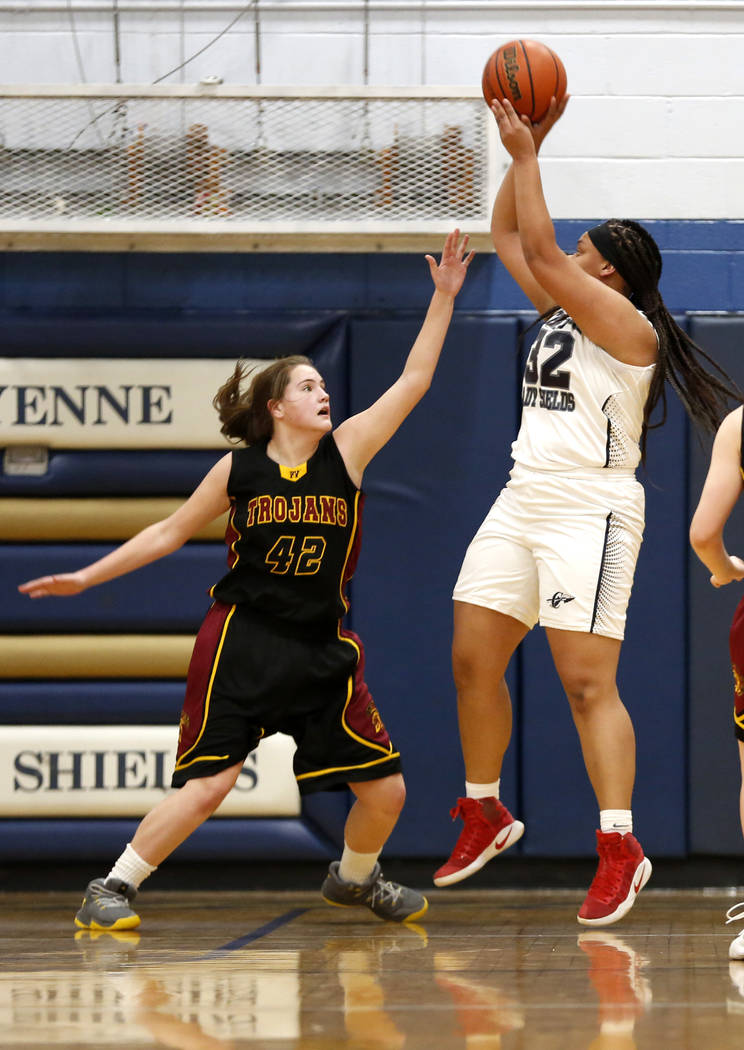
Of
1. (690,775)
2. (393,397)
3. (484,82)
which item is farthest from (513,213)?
(690,775)

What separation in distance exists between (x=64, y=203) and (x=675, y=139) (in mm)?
2007

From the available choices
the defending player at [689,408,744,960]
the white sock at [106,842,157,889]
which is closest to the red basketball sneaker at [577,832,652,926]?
the defending player at [689,408,744,960]

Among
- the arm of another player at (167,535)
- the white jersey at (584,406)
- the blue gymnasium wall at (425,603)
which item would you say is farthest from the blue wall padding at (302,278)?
the arm of another player at (167,535)

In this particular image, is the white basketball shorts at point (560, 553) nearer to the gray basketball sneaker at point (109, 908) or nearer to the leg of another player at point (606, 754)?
the leg of another player at point (606, 754)

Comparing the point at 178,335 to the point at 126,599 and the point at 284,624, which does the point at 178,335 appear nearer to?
the point at 126,599

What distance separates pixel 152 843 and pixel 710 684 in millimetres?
1889

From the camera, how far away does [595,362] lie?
3.17m

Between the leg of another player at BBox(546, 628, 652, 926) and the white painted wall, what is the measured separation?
1759 millimetres

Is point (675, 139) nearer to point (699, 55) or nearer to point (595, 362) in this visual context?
point (699, 55)

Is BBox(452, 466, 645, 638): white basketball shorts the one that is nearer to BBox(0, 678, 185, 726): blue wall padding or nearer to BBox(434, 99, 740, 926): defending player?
BBox(434, 99, 740, 926): defending player

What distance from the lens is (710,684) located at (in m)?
4.02

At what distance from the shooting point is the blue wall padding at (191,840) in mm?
3967

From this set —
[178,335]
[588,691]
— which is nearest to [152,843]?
[588,691]

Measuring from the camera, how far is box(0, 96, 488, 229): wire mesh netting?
3883 mm
